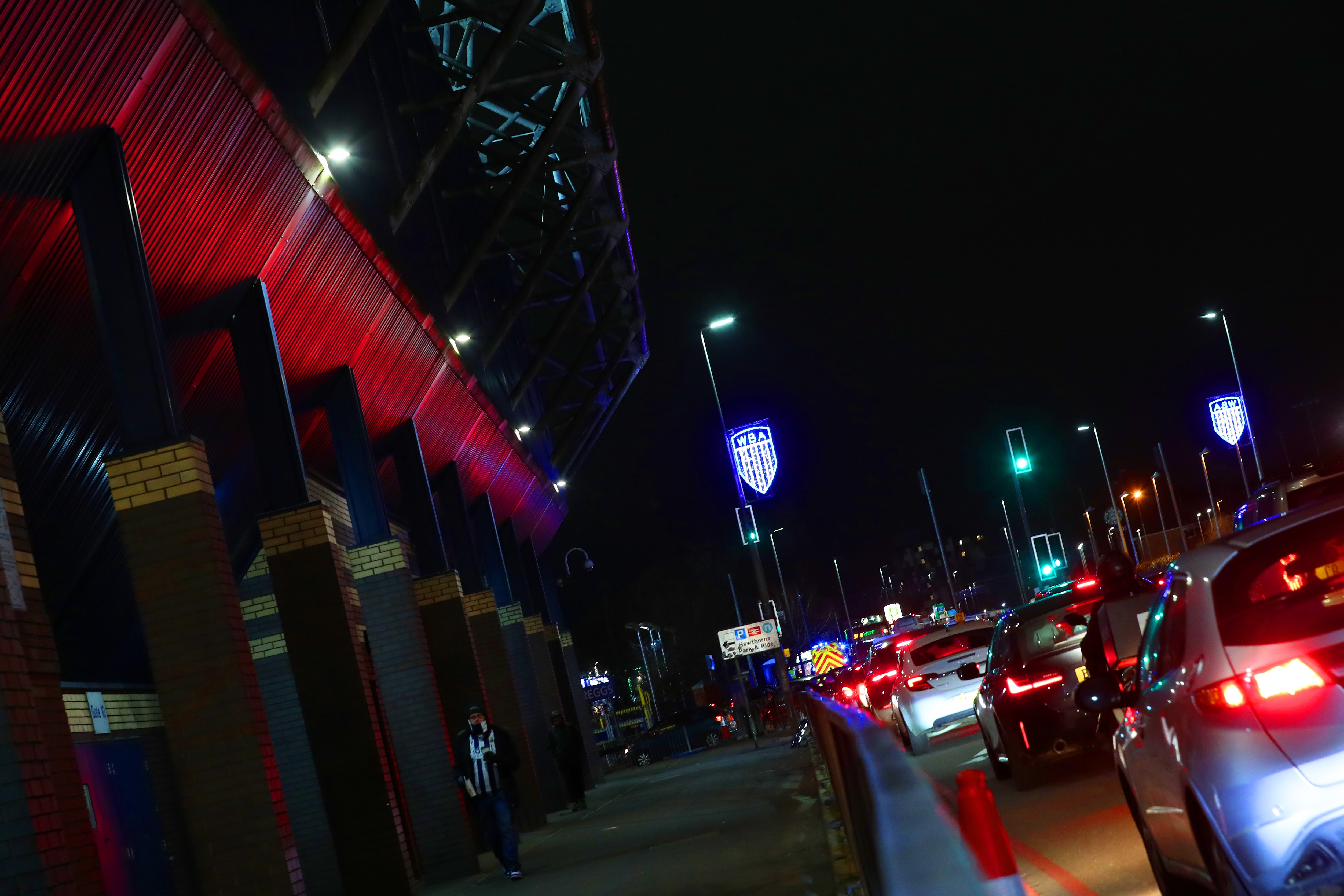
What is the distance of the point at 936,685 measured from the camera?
1956 cm

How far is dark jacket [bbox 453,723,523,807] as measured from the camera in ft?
50.9

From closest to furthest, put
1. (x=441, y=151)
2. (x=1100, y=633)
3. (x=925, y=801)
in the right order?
(x=925, y=801), (x=1100, y=633), (x=441, y=151)

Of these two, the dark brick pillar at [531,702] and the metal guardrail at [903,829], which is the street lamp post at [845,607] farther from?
the metal guardrail at [903,829]

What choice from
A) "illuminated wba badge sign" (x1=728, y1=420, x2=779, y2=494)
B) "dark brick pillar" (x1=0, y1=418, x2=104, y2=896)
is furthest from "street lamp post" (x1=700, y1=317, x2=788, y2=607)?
"dark brick pillar" (x1=0, y1=418, x2=104, y2=896)

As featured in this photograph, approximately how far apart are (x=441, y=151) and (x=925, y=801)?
55.8ft

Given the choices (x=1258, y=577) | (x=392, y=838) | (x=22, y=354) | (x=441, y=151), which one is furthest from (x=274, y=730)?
(x=1258, y=577)

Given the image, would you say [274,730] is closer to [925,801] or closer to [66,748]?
[66,748]

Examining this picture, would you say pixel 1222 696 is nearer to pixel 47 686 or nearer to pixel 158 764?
pixel 47 686

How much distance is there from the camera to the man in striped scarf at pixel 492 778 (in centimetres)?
1488

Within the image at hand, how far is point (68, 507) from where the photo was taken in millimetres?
13867

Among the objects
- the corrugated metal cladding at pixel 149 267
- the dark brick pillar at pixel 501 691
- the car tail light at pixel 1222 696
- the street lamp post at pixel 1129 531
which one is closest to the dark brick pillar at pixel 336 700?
the corrugated metal cladding at pixel 149 267

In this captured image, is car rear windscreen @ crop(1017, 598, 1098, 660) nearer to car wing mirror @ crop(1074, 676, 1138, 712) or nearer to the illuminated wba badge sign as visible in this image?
car wing mirror @ crop(1074, 676, 1138, 712)

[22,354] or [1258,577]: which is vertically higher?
[22,354]

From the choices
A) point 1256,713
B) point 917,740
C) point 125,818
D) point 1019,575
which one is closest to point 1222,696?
point 1256,713
